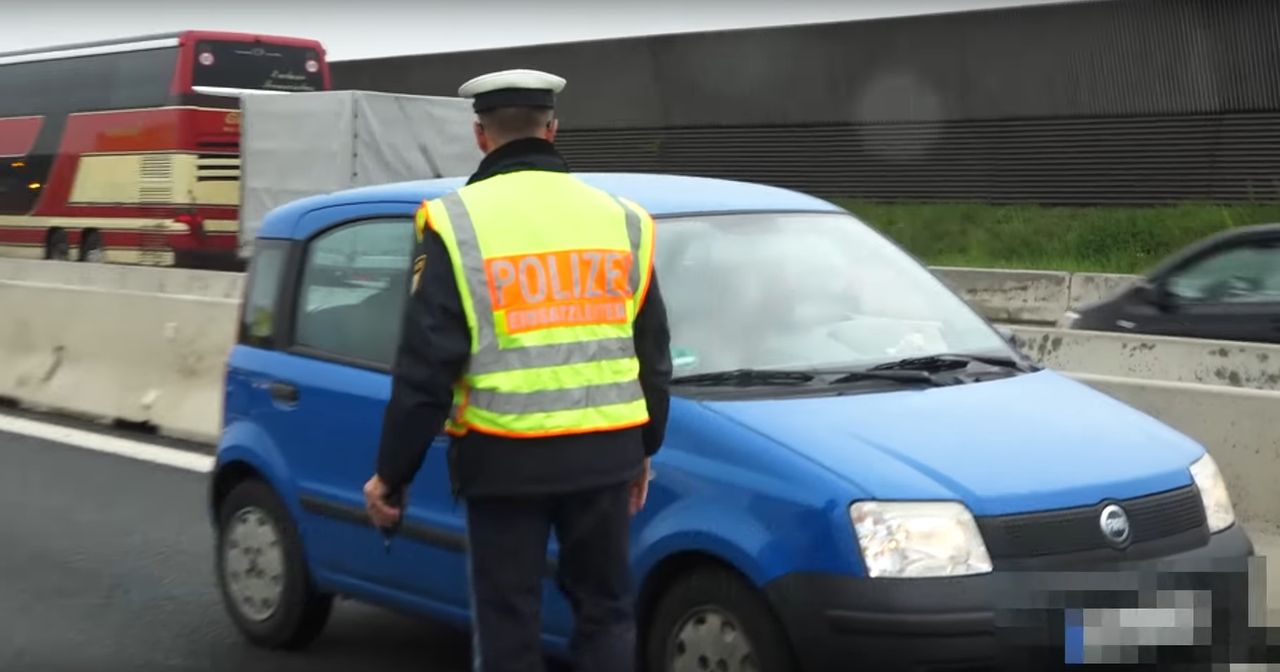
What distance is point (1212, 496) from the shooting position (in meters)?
5.00

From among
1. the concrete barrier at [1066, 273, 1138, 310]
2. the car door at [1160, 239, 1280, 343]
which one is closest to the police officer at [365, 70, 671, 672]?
the car door at [1160, 239, 1280, 343]

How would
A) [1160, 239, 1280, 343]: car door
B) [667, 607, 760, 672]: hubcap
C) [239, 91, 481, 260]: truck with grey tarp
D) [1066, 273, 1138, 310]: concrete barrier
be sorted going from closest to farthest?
[667, 607, 760, 672]: hubcap, [1160, 239, 1280, 343]: car door, [1066, 273, 1138, 310]: concrete barrier, [239, 91, 481, 260]: truck with grey tarp

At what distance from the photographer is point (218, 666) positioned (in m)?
6.33

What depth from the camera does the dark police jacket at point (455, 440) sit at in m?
3.99

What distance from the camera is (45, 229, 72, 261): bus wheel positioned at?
29.7 metres

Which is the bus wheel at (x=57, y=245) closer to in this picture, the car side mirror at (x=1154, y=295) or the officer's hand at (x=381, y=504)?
the car side mirror at (x=1154, y=295)

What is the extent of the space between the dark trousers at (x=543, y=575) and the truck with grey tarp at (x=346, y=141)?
708 inches

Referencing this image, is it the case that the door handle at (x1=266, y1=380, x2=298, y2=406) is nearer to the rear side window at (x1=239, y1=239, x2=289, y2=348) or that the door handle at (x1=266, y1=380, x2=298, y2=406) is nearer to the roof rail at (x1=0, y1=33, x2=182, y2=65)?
the rear side window at (x1=239, y1=239, x2=289, y2=348)

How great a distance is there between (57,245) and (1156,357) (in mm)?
23611

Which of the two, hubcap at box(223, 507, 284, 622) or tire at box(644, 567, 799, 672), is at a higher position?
tire at box(644, 567, 799, 672)

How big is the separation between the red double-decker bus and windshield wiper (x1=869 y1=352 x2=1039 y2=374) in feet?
70.9

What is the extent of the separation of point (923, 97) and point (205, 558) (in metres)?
24.1

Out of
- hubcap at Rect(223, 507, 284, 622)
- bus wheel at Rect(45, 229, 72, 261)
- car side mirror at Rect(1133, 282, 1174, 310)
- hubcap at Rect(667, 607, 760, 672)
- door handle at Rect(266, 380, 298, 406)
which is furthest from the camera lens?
bus wheel at Rect(45, 229, 72, 261)

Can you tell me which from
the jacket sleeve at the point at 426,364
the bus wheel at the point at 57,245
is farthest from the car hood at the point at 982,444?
the bus wheel at the point at 57,245
